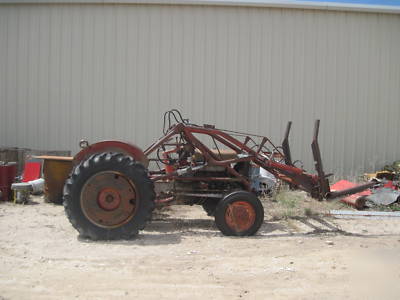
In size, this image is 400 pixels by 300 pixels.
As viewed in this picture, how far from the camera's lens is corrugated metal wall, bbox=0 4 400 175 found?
11.8 metres

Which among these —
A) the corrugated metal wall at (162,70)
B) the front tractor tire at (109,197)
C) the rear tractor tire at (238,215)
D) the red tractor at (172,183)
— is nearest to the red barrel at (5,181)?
the corrugated metal wall at (162,70)

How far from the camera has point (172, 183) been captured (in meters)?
6.90

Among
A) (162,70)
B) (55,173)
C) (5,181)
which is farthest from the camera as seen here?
(162,70)

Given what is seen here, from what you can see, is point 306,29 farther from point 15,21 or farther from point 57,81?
point 15,21

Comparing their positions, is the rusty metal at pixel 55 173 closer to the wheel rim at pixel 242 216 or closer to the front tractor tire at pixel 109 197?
the front tractor tire at pixel 109 197

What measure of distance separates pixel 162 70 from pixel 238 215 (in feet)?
20.9

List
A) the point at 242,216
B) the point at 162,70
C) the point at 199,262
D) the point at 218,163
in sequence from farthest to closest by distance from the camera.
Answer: the point at 162,70 < the point at 218,163 < the point at 242,216 < the point at 199,262

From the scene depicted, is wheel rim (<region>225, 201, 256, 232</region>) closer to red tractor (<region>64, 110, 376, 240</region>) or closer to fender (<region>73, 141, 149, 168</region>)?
red tractor (<region>64, 110, 376, 240</region>)

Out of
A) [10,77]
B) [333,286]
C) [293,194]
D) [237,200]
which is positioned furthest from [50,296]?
[10,77]

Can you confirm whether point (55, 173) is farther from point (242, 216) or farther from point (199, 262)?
point (199, 262)

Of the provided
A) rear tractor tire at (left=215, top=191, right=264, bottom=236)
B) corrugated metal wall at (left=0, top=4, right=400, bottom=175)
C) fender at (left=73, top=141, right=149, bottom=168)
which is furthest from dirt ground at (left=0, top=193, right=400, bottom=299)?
corrugated metal wall at (left=0, top=4, right=400, bottom=175)

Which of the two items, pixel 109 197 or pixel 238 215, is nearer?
pixel 109 197

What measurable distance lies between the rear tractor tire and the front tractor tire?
1041 millimetres

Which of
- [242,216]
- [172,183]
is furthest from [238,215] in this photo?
[172,183]
